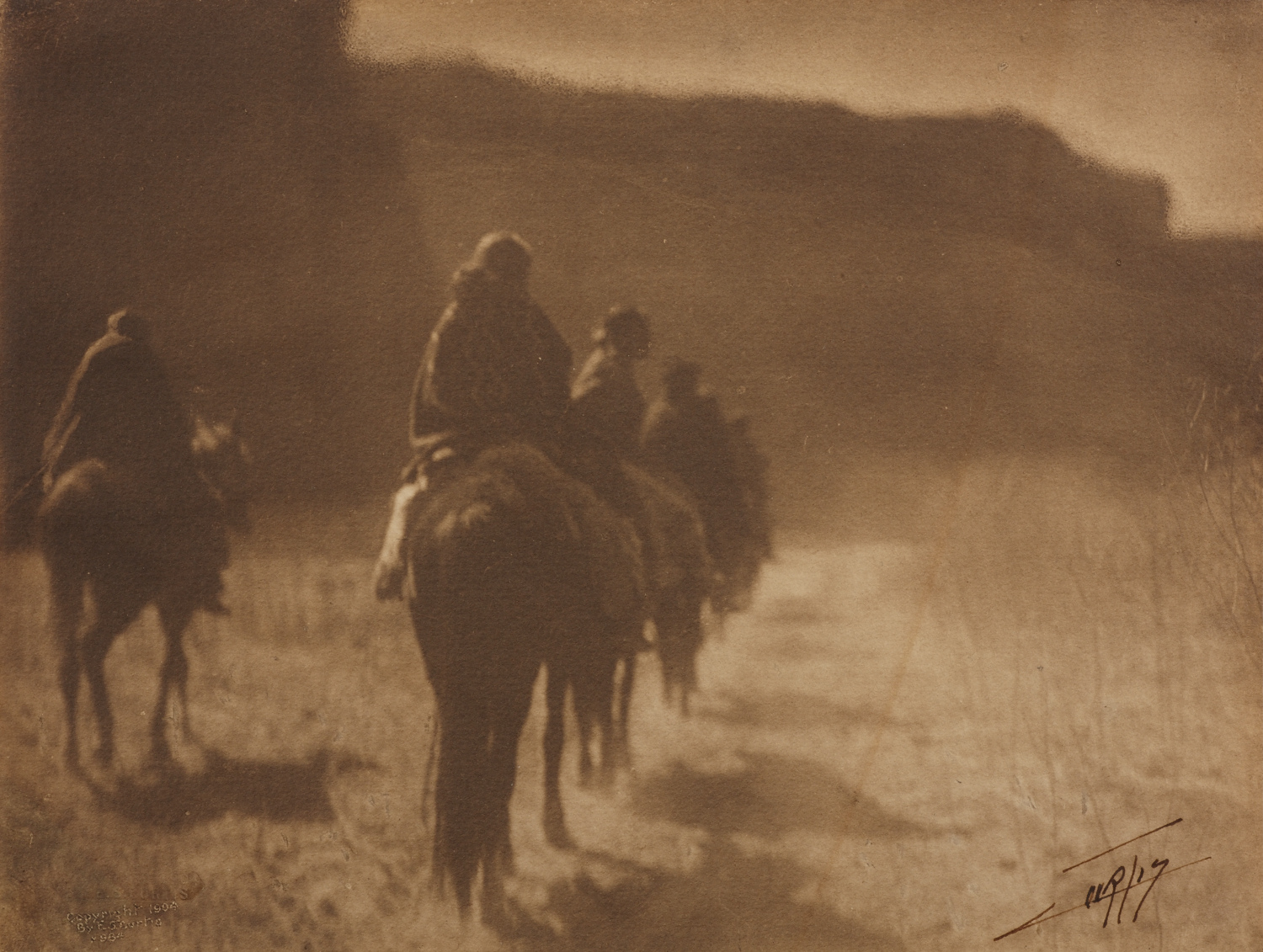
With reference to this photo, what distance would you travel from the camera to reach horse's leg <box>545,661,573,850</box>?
221 centimetres

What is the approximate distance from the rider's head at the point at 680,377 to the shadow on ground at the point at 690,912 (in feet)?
4.41

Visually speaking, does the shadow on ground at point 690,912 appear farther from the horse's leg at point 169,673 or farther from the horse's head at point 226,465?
the horse's head at point 226,465

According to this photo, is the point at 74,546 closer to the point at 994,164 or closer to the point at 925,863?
the point at 925,863

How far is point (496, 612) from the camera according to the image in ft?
7.16

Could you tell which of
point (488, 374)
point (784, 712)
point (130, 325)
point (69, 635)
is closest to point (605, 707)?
point (784, 712)

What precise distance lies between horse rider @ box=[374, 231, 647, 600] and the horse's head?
0.44m

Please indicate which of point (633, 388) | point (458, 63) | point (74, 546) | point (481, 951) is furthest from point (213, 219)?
point (481, 951)

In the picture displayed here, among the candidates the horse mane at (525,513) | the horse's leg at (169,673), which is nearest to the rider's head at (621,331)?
the horse mane at (525,513)

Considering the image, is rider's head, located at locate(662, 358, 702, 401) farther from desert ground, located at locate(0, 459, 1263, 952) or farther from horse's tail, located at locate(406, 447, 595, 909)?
desert ground, located at locate(0, 459, 1263, 952)

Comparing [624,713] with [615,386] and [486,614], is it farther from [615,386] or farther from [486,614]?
[615,386]

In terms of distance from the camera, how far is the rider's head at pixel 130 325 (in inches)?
87.2
